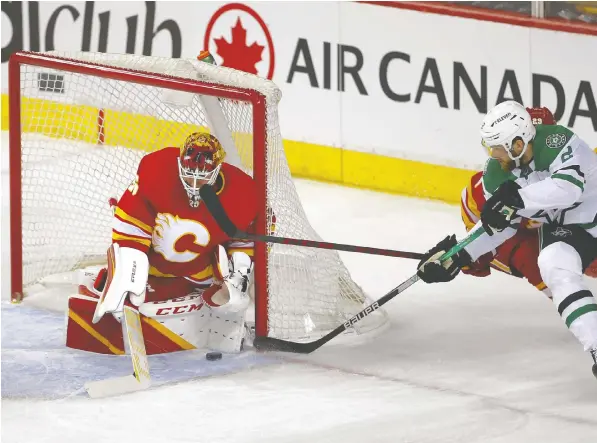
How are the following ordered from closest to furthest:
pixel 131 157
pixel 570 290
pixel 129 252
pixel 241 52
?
pixel 570 290, pixel 129 252, pixel 131 157, pixel 241 52

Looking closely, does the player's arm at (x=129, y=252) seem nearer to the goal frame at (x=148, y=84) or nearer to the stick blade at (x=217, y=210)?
the stick blade at (x=217, y=210)

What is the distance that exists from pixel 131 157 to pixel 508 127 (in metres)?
1.66

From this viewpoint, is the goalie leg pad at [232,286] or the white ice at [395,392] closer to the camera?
the white ice at [395,392]

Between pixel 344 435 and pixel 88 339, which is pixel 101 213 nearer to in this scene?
pixel 88 339

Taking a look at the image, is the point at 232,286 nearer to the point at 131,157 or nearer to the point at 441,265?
the point at 441,265

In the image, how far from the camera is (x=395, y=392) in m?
4.38

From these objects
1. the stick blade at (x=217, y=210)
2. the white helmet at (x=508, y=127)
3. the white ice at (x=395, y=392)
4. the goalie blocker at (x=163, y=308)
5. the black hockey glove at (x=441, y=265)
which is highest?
the white helmet at (x=508, y=127)

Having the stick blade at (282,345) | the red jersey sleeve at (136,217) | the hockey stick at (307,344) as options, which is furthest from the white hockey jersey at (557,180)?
the red jersey sleeve at (136,217)

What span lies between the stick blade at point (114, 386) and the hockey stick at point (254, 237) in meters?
0.53

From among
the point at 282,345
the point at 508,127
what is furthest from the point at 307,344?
the point at 508,127

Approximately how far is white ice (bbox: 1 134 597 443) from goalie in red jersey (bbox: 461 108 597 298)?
256 millimetres

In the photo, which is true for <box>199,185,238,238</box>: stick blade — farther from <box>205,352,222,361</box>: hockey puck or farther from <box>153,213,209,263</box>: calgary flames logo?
<box>205,352,222,361</box>: hockey puck

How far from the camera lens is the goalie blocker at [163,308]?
Answer: 180 inches

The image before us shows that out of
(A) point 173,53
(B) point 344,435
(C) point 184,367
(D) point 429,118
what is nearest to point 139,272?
(C) point 184,367
